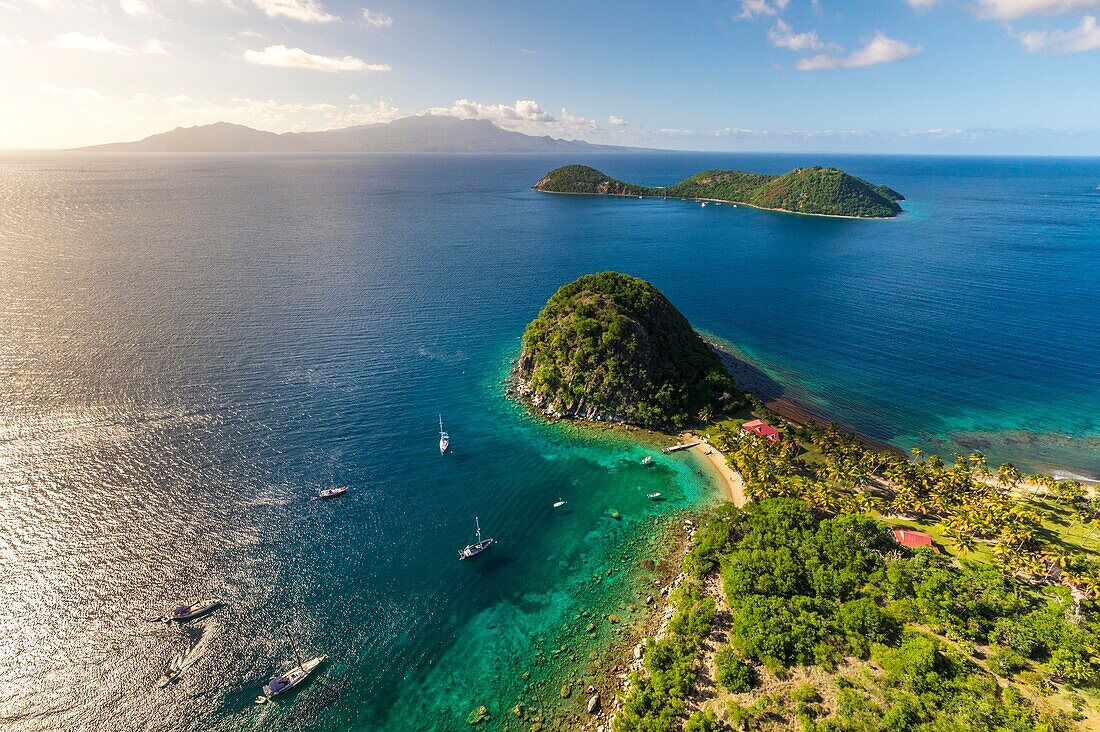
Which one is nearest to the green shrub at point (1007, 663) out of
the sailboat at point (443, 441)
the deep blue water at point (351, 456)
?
the deep blue water at point (351, 456)

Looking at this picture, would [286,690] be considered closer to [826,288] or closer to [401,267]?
[401,267]

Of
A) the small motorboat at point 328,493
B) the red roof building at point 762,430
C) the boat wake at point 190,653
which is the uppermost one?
the red roof building at point 762,430

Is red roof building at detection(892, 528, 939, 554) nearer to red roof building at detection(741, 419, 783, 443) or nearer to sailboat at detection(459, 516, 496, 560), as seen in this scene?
red roof building at detection(741, 419, 783, 443)

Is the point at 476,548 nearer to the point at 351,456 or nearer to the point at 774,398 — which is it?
the point at 351,456

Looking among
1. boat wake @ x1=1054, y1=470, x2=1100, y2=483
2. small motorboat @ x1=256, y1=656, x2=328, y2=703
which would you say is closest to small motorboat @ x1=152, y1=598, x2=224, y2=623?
small motorboat @ x1=256, y1=656, x2=328, y2=703

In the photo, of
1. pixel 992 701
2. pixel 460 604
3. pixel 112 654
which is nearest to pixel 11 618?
pixel 112 654

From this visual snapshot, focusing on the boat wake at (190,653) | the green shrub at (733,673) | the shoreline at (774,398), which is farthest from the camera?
the shoreline at (774,398)

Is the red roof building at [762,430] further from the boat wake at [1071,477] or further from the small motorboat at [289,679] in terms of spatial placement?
the small motorboat at [289,679]
